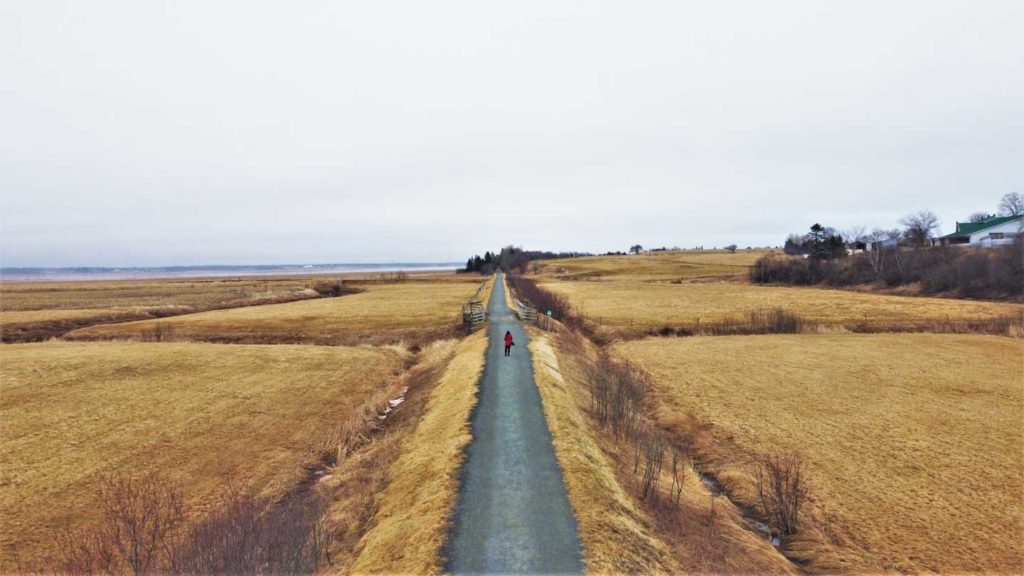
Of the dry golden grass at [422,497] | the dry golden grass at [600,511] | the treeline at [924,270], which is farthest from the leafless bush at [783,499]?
the treeline at [924,270]

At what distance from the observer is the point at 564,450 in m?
15.1

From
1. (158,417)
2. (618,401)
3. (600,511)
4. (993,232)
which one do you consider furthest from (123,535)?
(993,232)

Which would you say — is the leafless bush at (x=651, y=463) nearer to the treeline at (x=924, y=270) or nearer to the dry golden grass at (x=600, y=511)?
the dry golden grass at (x=600, y=511)

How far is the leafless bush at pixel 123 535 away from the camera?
10.7m

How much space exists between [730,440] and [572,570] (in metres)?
13.3

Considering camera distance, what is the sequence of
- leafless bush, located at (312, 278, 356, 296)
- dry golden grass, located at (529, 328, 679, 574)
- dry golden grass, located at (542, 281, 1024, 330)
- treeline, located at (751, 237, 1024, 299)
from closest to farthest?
1. dry golden grass, located at (529, 328, 679, 574)
2. dry golden grass, located at (542, 281, 1024, 330)
3. treeline, located at (751, 237, 1024, 299)
4. leafless bush, located at (312, 278, 356, 296)

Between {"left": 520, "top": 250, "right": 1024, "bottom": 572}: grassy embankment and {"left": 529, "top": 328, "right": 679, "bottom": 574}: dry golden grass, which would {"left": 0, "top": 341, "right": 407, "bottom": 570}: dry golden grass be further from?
{"left": 520, "top": 250, "right": 1024, "bottom": 572}: grassy embankment

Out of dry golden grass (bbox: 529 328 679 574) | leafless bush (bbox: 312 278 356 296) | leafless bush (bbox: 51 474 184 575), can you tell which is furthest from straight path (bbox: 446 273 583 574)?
leafless bush (bbox: 312 278 356 296)

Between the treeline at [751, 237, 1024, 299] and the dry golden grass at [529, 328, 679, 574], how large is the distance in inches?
3410

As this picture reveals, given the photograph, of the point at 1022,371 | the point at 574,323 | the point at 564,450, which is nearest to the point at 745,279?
the point at 574,323

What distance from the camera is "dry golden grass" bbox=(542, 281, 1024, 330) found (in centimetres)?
5119

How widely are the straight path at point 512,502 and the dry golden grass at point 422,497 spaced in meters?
0.38

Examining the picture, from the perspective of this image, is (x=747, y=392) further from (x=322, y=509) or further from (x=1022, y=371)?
(x=322, y=509)

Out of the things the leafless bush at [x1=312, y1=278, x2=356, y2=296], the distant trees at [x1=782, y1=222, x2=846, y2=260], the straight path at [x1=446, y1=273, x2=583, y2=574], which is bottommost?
the straight path at [x1=446, y1=273, x2=583, y2=574]
